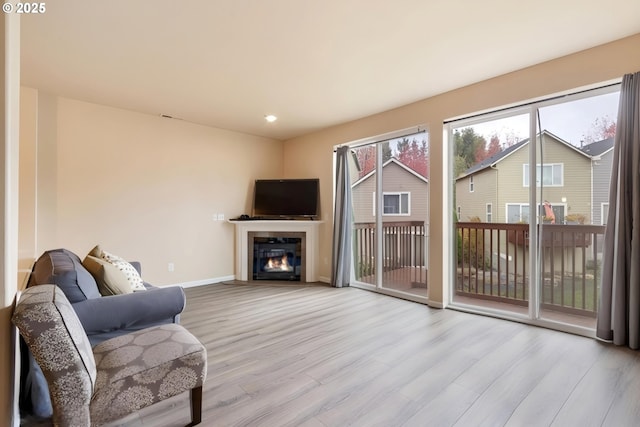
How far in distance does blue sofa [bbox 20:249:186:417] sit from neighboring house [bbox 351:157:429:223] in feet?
10.2

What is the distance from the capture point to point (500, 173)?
11.3ft

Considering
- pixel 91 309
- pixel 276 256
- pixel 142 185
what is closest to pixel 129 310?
pixel 91 309

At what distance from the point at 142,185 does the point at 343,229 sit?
3.06 m

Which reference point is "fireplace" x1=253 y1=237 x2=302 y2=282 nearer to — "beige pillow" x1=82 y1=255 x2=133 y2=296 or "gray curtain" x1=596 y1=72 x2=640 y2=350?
"beige pillow" x1=82 y1=255 x2=133 y2=296

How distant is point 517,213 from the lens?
131 inches

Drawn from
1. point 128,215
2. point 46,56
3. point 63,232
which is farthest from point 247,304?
point 46,56

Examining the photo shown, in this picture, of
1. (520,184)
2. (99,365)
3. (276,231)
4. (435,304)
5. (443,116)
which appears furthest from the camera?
(276,231)

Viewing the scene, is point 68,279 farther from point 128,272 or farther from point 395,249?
point 395,249

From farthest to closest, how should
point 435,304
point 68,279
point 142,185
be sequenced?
point 142,185 → point 435,304 → point 68,279

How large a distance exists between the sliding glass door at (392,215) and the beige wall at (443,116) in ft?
0.74

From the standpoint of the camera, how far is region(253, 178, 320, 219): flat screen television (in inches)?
211

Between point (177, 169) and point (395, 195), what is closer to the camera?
point (395, 195)

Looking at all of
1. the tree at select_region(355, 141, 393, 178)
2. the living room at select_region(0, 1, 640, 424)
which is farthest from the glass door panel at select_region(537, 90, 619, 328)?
the tree at select_region(355, 141, 393, 178)

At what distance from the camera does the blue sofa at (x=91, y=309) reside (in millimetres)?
1664
